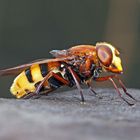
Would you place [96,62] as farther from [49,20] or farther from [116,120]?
[49,20]

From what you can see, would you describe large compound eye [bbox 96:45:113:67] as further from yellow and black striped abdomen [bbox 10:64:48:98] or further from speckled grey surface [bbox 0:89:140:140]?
speckled grey surface [bbox 0:89:140:140]

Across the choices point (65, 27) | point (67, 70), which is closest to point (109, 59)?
point (67, 70)

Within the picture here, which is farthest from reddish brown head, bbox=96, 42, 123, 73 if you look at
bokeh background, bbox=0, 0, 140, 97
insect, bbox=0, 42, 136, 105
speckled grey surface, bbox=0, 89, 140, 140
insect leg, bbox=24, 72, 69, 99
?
bokeh background, bbox=0, 0, 140, 97

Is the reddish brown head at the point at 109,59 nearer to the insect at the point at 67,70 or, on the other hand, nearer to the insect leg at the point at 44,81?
the insect at the point at 67,70

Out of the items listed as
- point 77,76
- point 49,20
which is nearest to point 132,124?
point 77,76

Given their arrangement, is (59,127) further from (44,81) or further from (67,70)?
(67,70)

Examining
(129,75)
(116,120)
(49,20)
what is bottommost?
(129,75)

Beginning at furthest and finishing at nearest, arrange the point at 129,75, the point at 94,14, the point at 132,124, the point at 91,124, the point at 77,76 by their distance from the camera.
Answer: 1. the point at 94,14
2. the point at 129,75
3. the point at 77,76
4. the point at 132,124
5. the point at 91,124
